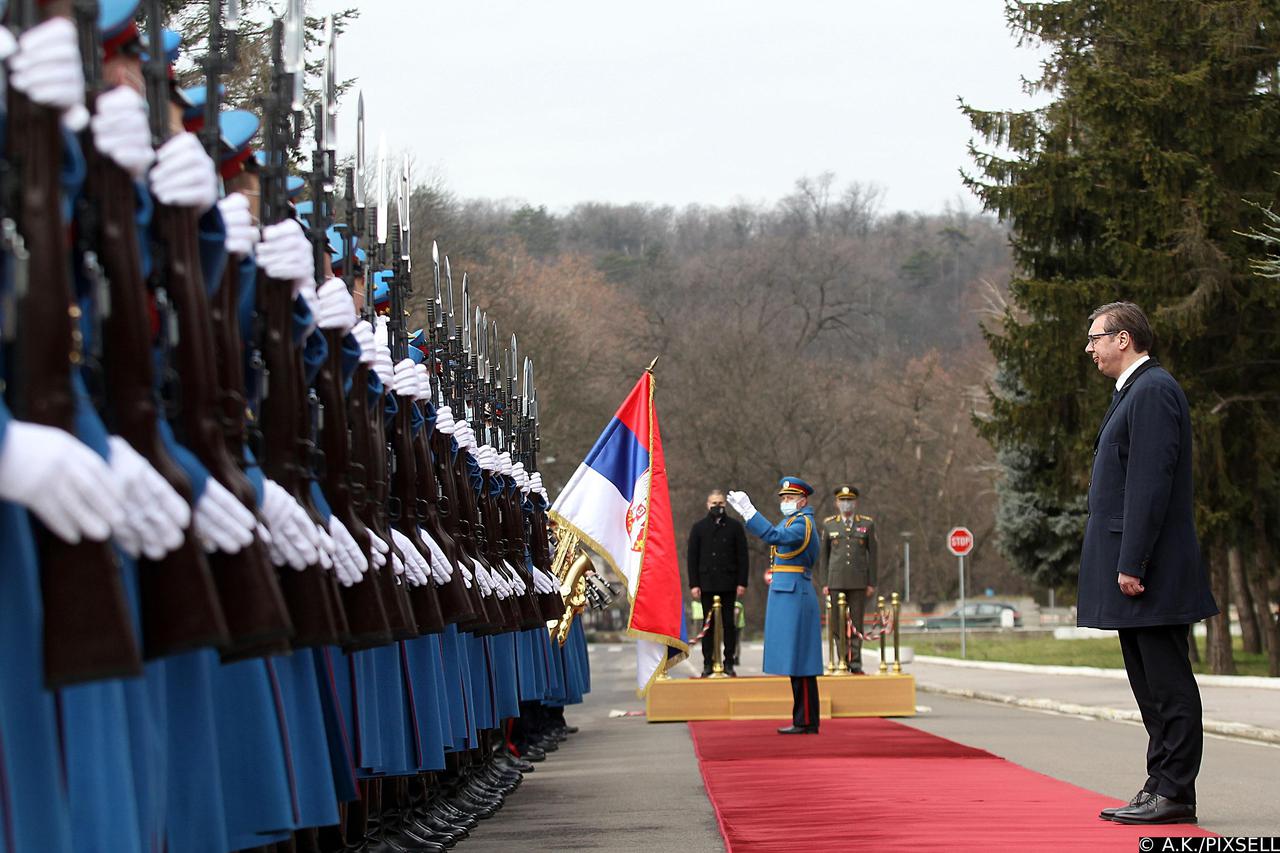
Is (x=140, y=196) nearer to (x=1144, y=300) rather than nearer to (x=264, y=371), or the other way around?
(x=264, y=371)

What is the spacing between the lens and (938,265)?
8719cm

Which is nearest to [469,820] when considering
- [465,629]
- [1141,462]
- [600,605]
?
[465,629]

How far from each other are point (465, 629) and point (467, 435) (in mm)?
1047

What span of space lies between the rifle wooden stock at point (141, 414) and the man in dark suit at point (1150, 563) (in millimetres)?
4442

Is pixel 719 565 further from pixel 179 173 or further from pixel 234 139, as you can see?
pixel 179 173

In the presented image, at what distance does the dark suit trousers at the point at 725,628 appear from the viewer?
19.9 meters

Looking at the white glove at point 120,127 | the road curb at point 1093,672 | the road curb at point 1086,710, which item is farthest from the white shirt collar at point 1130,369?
the road curb at point 1093,672

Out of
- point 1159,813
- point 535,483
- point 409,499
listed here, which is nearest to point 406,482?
point 409,499

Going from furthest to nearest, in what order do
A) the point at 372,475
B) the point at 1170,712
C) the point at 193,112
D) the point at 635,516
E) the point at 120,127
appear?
the point at 635,516, the point at 1170,712, the point at 372,475, the point at 193,112, the point at 120,127

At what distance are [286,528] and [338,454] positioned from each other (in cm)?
124

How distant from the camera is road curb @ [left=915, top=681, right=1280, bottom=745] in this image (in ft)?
49.9

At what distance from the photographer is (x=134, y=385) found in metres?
4.36

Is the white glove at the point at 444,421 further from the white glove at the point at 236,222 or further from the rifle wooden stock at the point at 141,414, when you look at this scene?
the rifle wooden stock at the point at 141,414

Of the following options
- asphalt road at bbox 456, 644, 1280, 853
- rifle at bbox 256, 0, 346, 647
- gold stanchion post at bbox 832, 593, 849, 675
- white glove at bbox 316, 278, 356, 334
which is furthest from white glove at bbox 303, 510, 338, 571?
gold stanchion post at bbox 832, 593, 849, 675
